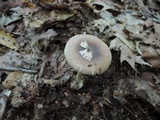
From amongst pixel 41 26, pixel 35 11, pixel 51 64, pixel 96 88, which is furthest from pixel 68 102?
pixel 35 11

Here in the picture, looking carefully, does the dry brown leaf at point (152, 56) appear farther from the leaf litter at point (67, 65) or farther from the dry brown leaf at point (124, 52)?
the dry brown leaf at point (124, 52)

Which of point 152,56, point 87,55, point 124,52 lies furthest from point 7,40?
point 152,56

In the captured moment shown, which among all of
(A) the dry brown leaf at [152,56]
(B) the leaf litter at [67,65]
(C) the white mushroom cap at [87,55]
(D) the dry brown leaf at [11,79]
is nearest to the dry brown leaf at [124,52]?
(B) the leaf litter at [67,65]

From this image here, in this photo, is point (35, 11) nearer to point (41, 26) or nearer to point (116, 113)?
point (41, 26)

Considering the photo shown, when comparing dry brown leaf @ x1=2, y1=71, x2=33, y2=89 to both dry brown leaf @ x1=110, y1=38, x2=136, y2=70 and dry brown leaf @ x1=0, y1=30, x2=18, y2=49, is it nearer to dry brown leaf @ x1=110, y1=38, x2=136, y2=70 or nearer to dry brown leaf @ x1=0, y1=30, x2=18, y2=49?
dry brown leaf @ x1=0, y1=30, x2=18, y2=49

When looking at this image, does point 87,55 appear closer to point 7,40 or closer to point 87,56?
point 87,56
